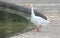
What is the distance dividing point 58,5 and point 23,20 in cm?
195

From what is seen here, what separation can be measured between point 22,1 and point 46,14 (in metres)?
1.51

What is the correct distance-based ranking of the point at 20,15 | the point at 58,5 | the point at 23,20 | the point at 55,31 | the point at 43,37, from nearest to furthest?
the point at 43,37
the point at 55,31
the point at 23,20
the point at 20,15
the point at 58,5

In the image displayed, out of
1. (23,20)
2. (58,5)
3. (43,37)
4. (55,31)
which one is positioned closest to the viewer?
(43,37)

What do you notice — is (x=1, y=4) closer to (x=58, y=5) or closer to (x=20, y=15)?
(x=20, y=15)

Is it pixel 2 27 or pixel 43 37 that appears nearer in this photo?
pixel 43 37

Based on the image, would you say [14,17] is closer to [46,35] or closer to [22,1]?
[46,35]

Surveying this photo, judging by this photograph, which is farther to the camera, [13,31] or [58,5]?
[58,5]

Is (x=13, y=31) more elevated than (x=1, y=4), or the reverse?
(x=1, y=4)

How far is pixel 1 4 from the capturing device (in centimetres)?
622

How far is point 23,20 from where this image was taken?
572cm

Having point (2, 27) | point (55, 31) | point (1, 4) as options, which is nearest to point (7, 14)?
point (1, 4)

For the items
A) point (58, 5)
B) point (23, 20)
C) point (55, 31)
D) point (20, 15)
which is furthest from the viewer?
point (58, 5)

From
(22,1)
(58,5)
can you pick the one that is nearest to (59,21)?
(58,5)

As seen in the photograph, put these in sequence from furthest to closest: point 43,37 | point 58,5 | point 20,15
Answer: point 58,5 < point 20,15 < point 43,37
